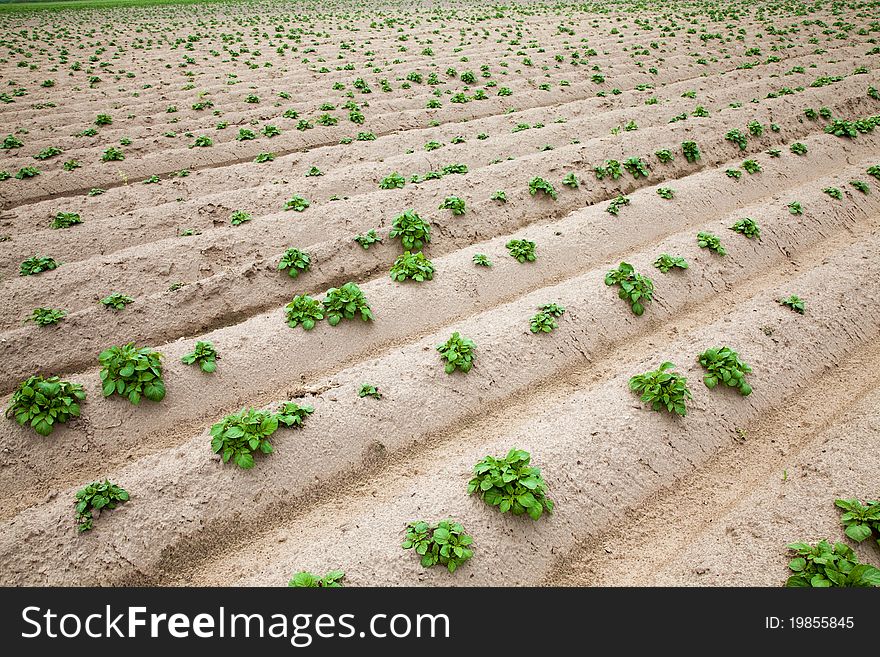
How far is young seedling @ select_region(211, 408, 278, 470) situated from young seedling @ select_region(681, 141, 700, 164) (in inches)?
529

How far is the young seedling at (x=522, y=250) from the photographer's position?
33.8 ft

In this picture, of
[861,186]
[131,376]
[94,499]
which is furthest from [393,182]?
[861,186]

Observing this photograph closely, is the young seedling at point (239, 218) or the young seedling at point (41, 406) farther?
the young seedling at point (239, 218)

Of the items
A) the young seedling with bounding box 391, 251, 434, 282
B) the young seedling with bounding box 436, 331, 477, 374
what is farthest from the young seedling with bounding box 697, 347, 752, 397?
the young seedling with bounding box 391, 251, 434, 282

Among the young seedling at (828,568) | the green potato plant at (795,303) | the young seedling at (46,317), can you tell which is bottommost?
the young seedling at (828,568)

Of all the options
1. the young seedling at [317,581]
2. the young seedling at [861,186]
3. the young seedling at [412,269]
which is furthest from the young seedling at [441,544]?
the young seedling at [861,186]

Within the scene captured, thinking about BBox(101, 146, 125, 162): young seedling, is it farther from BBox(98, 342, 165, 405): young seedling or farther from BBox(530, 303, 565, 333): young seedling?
BBox(530, 303, 565, 333): young seedling

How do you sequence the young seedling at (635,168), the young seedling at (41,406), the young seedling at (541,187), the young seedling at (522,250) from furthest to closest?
1. the young seedling at (635,168)
2. the young seedling at (541,187)
3. the young seedling at (522,250)
4. the young seedling at (41,406)

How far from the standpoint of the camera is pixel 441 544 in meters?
5.61

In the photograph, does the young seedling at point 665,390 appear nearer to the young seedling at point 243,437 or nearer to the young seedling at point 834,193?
the young seedling at point 243,437

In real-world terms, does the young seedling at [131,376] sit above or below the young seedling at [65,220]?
below

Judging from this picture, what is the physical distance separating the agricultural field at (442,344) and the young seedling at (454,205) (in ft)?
0.30

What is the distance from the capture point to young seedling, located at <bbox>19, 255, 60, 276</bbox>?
31.7 feet

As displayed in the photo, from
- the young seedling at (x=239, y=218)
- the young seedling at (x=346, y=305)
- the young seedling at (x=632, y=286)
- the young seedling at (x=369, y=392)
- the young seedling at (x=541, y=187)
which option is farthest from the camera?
the young seedling at (x=541, y=187)
